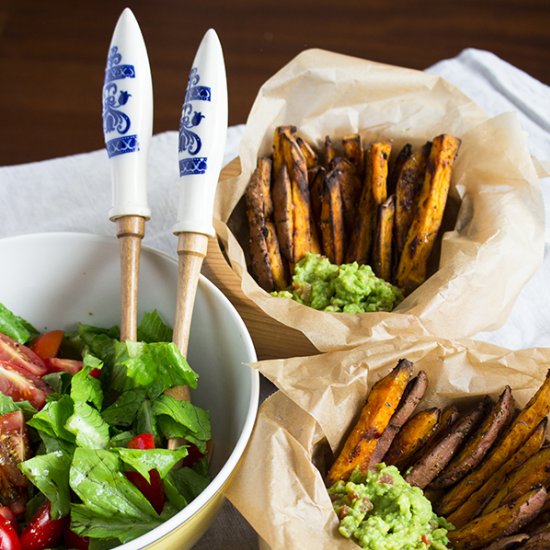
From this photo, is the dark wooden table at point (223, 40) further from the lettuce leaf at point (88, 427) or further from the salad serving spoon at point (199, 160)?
the lettuce leaf at point (88, 427)

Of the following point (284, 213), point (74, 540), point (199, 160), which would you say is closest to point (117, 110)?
point (199, 160)

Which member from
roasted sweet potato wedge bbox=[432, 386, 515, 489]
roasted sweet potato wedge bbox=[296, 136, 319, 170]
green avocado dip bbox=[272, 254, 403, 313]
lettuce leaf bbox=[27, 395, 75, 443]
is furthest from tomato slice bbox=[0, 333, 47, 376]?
roasted sweet potato wedge bbox=[296, 136, 319, 170]

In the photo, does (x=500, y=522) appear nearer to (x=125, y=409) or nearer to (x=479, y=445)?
(x=479, y=445)

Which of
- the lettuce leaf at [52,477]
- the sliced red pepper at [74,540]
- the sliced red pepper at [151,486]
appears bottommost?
the sliced red pepper at [74,540]

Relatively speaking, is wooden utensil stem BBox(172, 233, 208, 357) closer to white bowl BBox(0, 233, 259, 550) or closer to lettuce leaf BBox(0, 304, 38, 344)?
white bowl BBox(0, 233, 259, 550)

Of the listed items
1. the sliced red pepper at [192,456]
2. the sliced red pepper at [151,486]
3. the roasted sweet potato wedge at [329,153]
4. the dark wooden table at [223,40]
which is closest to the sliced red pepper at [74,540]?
the sliced red pepper at [151,486]

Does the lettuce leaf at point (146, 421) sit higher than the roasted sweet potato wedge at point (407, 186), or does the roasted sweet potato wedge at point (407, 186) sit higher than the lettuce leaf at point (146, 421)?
the roasted sweet potato wedge at point (407, 186)

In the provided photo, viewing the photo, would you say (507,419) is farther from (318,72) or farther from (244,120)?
(244,120)

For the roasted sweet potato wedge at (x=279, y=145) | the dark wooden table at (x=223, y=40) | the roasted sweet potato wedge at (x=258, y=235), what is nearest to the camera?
the roasted sweet potato wedge at (x=258, y=235)
